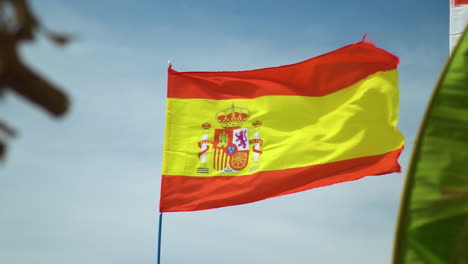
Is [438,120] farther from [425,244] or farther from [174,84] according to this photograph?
[174,84]

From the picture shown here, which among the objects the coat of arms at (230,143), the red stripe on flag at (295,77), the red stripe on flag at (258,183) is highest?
the red stripe on flag at (295,77)

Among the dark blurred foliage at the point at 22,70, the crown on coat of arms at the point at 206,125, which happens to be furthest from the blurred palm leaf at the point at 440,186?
the crown on coat of arms at the point at 206,125

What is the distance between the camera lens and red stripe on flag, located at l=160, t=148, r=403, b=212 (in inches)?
419

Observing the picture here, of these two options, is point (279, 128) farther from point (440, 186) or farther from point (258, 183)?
point (440, 186)

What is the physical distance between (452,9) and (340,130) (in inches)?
134

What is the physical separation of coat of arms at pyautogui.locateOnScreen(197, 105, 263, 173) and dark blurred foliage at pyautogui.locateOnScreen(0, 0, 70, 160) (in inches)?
405

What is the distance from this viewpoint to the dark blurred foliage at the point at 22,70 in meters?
1.03

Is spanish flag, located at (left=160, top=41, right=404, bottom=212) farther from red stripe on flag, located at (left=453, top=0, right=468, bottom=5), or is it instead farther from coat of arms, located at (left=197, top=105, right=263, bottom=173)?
red stripe on flag, located at (left=453, top=0, right=468, bottom=5)

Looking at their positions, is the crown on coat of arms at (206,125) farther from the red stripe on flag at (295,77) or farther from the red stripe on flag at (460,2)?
the red stripe on flag at (460,2)

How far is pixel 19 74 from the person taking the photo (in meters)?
1.05

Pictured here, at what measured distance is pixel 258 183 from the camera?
436 inches

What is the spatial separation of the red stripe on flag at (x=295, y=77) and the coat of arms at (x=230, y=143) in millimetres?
477

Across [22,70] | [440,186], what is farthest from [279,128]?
[22,70]

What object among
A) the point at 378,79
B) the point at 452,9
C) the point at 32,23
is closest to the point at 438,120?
the point at 32,23
